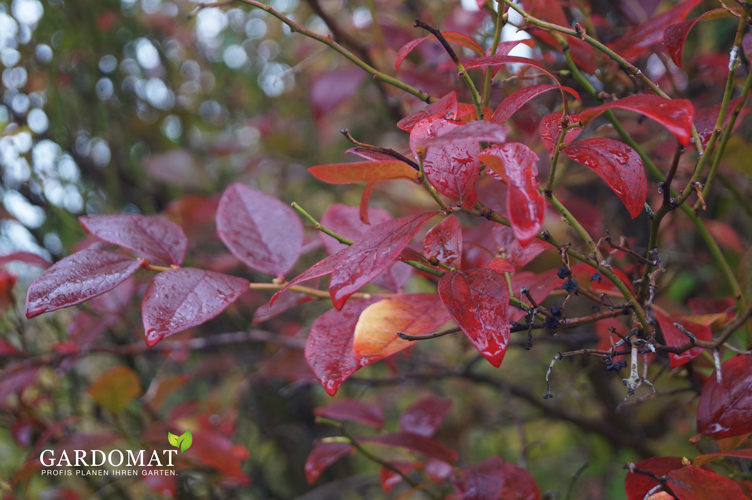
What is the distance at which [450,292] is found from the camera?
15.1 inches

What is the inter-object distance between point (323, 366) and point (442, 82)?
662 millimetres

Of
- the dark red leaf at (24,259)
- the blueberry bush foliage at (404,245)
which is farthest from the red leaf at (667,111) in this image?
the dark red leaf at (24,259)

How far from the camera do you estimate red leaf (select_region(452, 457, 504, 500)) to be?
1.61 ft

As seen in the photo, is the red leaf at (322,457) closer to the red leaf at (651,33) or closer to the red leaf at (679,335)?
the red leaf at (679,335)

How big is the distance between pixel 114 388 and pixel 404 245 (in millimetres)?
667

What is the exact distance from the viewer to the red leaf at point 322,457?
0.60 meters

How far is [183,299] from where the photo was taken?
421 millimetres

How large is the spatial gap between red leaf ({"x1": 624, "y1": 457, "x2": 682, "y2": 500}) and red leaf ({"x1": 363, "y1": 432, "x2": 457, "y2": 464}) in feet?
0.68

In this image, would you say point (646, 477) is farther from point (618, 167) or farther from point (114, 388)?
point (114, 388)

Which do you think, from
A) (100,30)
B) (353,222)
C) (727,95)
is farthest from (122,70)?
(727,95)

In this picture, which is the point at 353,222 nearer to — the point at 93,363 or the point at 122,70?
the point at 122,70

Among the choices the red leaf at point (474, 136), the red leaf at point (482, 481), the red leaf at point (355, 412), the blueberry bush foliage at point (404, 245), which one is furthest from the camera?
the red leaf at point (355, 412)

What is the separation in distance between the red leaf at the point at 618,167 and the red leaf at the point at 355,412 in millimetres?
477

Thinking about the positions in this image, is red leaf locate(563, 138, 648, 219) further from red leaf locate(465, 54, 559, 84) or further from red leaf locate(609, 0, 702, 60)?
red leaf locate(609, 0, 702, 60)
